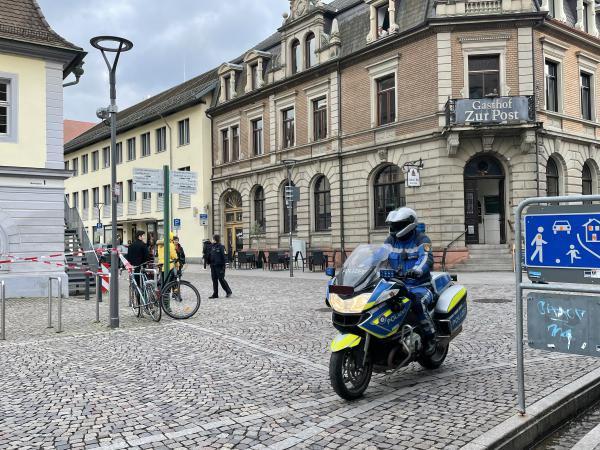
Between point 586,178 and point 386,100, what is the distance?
975 centimetres

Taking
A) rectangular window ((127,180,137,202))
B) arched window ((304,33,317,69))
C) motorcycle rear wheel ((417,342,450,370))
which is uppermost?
arched window ((304,33,317,69))

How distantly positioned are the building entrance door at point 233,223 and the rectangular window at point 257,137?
A: 3117 mm

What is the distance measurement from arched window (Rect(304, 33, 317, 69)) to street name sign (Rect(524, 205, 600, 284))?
84.9ft

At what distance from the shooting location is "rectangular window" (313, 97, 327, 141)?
93.2ft

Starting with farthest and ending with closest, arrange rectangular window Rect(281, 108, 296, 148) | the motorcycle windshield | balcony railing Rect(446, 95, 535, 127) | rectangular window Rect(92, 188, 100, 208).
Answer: rectangular window Rect(92, 188, 100, 208), rectangular window Rect(281, 108, 296, 148), balcony railing Rect(446, 95, 535, 127), the motorcycle windshield

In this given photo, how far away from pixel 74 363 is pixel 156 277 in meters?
3.80

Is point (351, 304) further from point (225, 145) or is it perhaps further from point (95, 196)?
point (95, 196)

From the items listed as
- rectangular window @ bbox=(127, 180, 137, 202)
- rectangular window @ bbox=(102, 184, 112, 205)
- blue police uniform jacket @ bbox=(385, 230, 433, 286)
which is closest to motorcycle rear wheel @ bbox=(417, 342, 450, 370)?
blue police uniform jacket @ bbox=(385, 230, 433, 286)

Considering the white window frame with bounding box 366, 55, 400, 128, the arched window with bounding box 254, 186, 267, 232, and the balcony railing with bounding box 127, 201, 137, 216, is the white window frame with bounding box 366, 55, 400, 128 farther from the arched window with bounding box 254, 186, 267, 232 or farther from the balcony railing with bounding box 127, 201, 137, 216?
the balcony railing with bounding box 127, 201, 137, 216

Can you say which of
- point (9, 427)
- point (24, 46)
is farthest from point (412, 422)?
point (24, 46)

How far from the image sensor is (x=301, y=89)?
2931 centimetres

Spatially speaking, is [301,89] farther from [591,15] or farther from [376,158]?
[591,15]

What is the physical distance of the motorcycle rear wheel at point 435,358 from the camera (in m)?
5.82

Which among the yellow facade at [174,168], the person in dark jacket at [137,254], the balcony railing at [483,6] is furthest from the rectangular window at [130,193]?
the person in dark jacket at [137,254]
